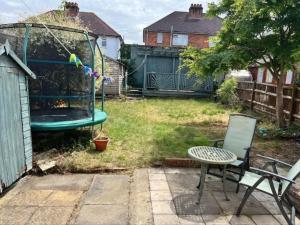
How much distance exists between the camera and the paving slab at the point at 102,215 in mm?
3256

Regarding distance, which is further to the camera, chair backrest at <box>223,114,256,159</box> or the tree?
the tree

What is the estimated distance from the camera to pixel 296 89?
27.8 feet

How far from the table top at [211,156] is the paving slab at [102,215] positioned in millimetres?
1186

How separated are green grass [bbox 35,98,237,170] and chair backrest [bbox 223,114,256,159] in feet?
4.20

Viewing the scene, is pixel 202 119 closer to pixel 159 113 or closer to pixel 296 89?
pixel 159 113

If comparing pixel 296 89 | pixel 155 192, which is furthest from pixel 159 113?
pixel 155 192

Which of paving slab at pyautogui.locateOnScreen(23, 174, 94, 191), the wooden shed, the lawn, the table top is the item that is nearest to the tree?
the lawn

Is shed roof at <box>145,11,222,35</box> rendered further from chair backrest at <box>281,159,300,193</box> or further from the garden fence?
chair backrest at <box>281,159,300,193</box>

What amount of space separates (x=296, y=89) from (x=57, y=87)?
7.03 meters

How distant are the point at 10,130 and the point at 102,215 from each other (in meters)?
1.91

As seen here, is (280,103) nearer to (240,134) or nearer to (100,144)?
(240,134)

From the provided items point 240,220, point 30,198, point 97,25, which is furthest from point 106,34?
point 240,220

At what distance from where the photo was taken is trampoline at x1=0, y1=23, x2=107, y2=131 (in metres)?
5.81

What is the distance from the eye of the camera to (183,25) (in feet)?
113
